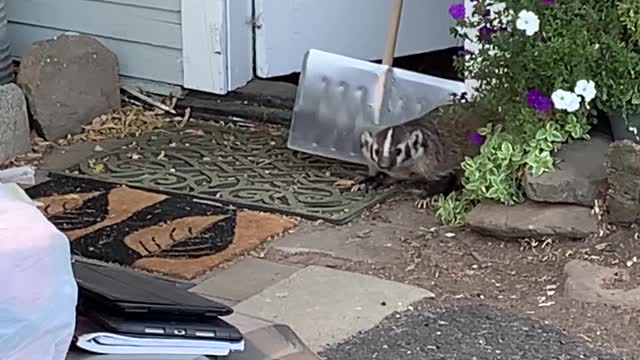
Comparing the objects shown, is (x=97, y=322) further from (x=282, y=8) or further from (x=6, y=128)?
(x=282, y=8)

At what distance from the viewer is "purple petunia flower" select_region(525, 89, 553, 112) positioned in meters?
4.18

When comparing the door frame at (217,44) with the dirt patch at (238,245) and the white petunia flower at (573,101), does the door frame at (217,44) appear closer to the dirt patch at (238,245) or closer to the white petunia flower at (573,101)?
the dirt patch at (238,245)

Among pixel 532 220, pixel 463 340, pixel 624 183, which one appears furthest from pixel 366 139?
pixel 463 340

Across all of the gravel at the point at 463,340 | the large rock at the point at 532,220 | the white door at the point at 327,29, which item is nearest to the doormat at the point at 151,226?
the large rock at the point at 532,220

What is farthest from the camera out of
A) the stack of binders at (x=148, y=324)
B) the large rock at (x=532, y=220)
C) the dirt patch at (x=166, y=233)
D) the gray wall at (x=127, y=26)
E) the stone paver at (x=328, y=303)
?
the gray wall at (x=127, y=26)

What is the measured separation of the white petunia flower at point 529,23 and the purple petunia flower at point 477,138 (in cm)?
48

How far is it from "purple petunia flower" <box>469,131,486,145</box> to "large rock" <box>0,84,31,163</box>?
1917 millimetres

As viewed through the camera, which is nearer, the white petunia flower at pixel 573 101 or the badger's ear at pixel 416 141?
the white petunia flower at pixel 573 101

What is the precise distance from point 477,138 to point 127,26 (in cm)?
208

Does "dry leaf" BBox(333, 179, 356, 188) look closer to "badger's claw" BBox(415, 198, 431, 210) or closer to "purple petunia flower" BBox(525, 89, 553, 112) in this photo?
"badger's claw" BBox(415, 198, 431, 210)

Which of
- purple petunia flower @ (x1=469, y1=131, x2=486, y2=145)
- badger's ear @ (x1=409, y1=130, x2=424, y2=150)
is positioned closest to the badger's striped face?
badger's ear @ (x1=409, y1=130, x2=424, y2=150)

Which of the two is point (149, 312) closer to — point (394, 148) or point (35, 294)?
point (35, 294)

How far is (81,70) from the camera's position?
561cm

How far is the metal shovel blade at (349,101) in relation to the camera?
5164 mm
